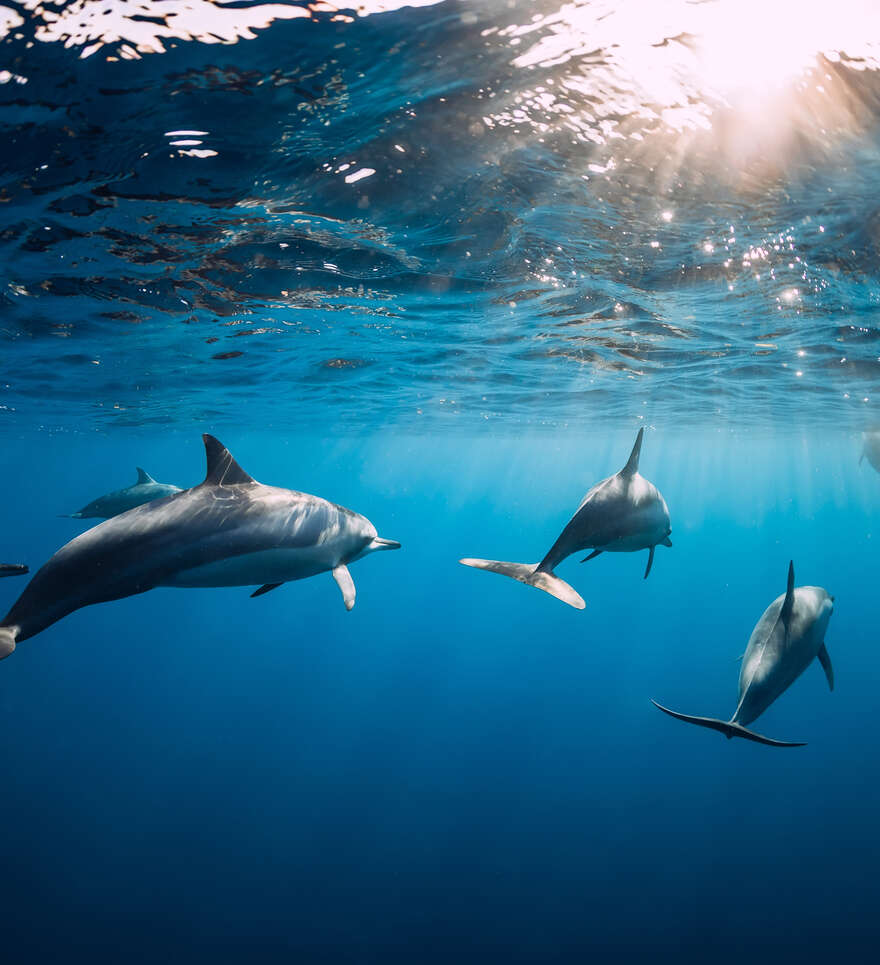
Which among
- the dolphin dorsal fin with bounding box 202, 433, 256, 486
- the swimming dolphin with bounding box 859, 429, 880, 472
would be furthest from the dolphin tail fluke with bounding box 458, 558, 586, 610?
the swimming dolphin with bounding box 859, 429, 880, 472

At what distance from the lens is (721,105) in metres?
5.79

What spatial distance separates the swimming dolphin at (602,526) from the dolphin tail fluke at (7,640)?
3667 mm

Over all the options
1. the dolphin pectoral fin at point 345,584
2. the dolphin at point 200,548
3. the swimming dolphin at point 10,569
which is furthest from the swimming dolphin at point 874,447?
the swimming dolphin at point 10,569

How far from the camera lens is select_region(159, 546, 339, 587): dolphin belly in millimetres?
4266

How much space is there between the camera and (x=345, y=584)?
5070mm

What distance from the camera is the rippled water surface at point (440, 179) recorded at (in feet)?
16.1

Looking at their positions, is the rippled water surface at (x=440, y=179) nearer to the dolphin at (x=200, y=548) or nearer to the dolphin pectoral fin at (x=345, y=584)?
the dolphin at (x=200, y=548)

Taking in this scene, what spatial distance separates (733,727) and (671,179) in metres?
6.94

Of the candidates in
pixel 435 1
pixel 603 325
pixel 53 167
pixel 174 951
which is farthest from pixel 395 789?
pixel 435 1

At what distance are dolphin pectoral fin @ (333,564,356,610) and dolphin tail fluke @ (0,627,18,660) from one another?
7.33 feet

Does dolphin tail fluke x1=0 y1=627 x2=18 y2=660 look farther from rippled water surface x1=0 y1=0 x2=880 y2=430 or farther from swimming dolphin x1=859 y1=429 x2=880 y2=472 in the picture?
swimming dolphin x1=859 y1=429 x2=880 y2=472

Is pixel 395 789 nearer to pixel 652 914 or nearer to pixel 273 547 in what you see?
pixel 652 914

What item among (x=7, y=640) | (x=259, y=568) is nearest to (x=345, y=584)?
(x=259, y=568)

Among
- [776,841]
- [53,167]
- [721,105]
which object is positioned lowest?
[776,841]
